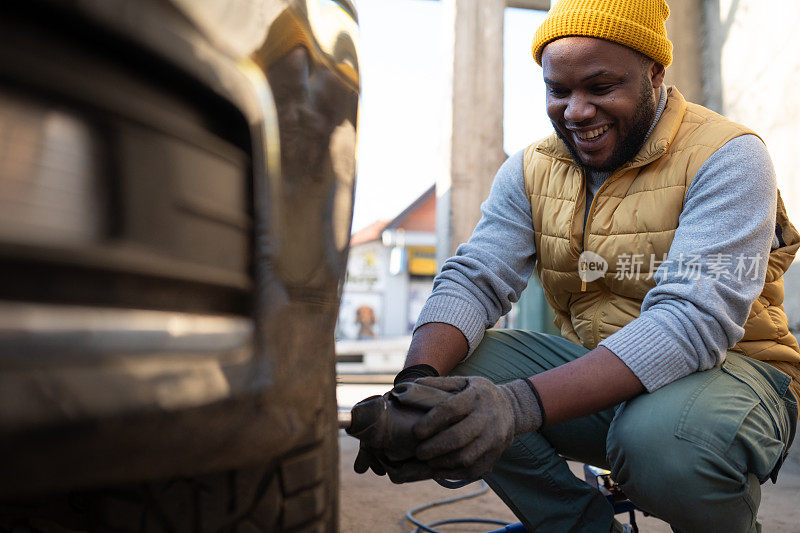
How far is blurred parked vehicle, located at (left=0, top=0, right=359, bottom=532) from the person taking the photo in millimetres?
432

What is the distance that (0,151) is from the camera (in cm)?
42

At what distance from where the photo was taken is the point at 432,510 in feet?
6.33

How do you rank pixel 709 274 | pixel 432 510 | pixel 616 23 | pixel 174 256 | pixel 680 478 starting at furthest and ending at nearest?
1. pixel 432 510
2. pixel 616 23
3. pixel 709 274
4. pixel 680 478
5. pixel 174 256

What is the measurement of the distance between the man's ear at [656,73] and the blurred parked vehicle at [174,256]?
38.5 inches

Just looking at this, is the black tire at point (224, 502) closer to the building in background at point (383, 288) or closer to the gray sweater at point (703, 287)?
the gray sweater at point (703, 287)

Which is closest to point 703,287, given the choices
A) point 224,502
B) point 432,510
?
point 224,502

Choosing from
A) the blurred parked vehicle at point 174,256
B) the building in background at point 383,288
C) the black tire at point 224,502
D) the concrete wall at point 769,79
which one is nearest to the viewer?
the blurred parked vehicle at point 174,256

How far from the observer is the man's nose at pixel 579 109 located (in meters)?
1.40

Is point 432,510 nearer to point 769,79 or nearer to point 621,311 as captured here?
point 621,311

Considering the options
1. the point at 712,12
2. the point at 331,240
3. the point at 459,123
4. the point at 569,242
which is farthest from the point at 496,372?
the point at 712,12

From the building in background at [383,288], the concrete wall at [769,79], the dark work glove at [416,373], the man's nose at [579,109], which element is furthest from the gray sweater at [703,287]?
the building in background at [383,288]

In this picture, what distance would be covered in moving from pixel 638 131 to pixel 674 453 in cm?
70

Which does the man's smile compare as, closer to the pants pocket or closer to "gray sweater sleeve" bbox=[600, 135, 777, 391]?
"gray sweater sleeve" bbox=[600, 135, 777, 391]

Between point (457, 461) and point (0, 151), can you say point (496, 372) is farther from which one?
point (0, 151)
